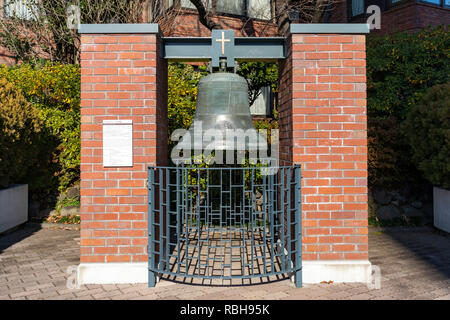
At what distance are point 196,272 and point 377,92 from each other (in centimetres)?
586

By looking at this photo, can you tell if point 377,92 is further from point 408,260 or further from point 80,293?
point 80,293

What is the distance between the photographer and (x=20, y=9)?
928 cm

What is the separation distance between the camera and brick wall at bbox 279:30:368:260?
373cm

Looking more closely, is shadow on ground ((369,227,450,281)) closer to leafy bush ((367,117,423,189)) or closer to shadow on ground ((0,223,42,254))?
leafy bush ((367,117,423,189))

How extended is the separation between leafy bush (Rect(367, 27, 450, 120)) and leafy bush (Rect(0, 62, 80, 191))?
618 cm

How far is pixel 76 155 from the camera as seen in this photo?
6793 mm

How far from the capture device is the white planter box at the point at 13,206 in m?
5.98

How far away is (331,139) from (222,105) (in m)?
1.24

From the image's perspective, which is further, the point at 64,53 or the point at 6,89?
the point at 64,53

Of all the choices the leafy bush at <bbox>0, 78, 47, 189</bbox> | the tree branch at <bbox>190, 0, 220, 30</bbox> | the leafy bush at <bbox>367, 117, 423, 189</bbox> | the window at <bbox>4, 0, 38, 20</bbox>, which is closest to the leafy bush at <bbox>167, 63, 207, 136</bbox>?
the tree branch at <bbox>190, 0, 220, 30</bbox>

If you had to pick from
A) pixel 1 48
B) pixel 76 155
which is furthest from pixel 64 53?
pixel 76 155

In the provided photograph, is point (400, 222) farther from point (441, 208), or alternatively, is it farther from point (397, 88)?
point (397, 88)

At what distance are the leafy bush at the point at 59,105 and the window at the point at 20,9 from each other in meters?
2.68

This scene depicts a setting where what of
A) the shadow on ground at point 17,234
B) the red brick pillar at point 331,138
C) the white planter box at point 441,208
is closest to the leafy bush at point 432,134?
the white planter box at point 441,208
